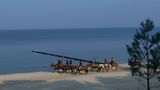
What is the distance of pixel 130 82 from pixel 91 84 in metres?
2.14

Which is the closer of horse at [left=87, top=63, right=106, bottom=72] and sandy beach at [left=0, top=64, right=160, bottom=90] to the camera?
sandy beach at [left=0, top=64, right=160, bottom=90]

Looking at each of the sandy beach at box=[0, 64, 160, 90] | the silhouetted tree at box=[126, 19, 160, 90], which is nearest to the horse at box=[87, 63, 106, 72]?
the sandy beach at box=[0, 64, 160, 90]

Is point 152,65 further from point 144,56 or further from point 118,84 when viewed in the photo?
point 118,84

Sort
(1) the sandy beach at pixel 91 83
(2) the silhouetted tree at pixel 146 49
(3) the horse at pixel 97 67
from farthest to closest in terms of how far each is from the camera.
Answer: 1. (3) the horse at pixel 97 67
2. (1) the sandy beach at pixel 91 83
3. (2) the silhouetted tree at pixel 146 49

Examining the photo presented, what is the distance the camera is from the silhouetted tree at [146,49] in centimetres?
1936

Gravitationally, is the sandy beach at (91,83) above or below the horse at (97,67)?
below

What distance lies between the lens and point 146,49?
19516mm

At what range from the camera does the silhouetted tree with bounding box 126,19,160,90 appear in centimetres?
1936

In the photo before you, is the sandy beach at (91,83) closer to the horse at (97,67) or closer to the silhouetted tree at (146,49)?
the horse at (97,67)

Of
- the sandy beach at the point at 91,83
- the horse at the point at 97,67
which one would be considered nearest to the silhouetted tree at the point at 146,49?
the sandy beach at the point at 91,83

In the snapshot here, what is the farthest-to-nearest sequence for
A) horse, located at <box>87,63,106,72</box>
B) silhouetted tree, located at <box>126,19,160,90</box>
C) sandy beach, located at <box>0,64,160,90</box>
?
horse, located at <box>87,63,106,72</box> < sandy beach, located at <box>0,64,160,90</box> < silhouetted tree, located at <box>126,19,160,90</box>

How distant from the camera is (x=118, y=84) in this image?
29203mm

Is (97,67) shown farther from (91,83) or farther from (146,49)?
(146,49)

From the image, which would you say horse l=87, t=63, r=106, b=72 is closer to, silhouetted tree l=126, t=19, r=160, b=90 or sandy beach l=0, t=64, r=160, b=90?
sandy beach l=0, t=64, r=160, b=90
